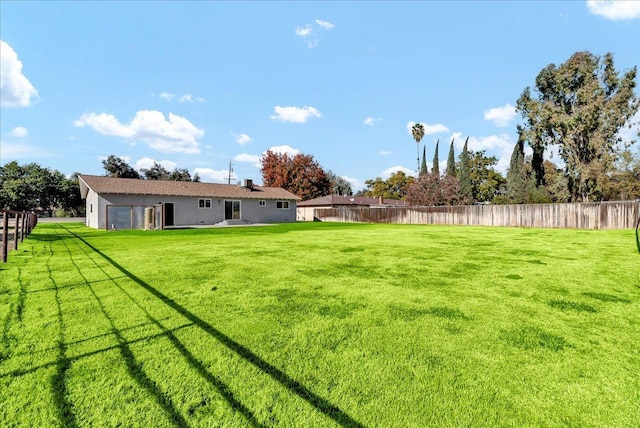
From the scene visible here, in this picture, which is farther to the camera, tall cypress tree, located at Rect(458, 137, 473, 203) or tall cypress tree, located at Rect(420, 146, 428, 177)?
tall cypress tree, located at Rect(420, 146, 428, 177)

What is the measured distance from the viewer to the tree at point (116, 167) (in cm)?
4409

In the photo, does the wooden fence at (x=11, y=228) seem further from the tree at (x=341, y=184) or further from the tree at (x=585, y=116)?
the tree at (x=341, y=184)

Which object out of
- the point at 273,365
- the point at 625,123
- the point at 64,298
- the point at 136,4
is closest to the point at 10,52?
the point at 136,4

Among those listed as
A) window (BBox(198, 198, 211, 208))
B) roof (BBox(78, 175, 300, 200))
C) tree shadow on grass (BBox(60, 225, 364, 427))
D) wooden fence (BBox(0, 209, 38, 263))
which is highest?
roof (BBox(78, 175, 300, 200))

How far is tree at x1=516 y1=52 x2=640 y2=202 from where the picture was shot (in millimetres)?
26953

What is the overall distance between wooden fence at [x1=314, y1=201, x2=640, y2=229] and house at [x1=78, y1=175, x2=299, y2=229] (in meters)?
8.71

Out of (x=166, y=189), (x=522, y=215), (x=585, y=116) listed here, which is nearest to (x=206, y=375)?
(x=522, y=215)

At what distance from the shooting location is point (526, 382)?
7.19 ft

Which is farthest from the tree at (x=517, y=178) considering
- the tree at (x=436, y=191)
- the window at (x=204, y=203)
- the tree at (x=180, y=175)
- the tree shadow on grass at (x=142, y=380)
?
the tree at (x=180, y=175)

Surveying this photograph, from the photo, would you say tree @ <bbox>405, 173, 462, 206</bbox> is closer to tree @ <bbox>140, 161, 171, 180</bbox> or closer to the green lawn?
the green lawn

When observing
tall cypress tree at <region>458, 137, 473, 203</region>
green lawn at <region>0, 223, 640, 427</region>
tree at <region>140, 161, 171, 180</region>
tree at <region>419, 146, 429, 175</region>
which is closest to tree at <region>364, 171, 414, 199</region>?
tree at <region>419, 146, 429, 175</region>

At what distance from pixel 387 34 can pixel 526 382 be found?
705 inches

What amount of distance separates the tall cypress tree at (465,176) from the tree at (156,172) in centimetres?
4731

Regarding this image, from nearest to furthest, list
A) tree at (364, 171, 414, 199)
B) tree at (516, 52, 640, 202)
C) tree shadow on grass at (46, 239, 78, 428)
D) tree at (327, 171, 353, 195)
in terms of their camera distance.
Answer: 1. tree shadow on grass at (46, 239, 78, 428)
2. tree at (516, 52, 640, 202)
3. tree at (364, 171, 414, 199)
4. tree at (327, 171, 353, 195)
